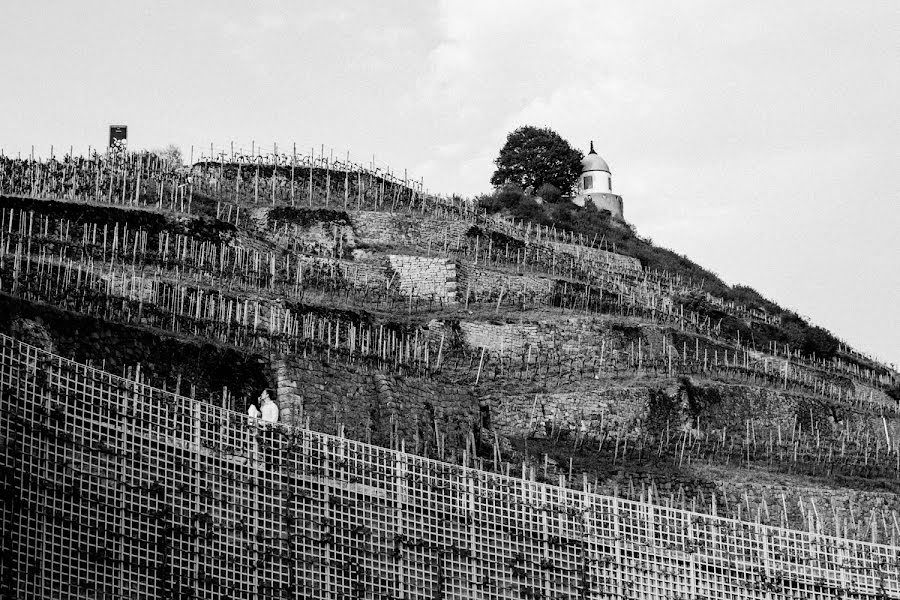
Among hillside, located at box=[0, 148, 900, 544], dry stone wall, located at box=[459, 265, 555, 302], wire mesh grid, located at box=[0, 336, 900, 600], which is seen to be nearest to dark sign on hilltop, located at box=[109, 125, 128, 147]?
hillside, located at box=[0, 148, 900, 544]

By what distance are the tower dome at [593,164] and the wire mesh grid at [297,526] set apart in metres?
40.7

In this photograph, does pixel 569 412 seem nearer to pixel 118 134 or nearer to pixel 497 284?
pixel 497 284

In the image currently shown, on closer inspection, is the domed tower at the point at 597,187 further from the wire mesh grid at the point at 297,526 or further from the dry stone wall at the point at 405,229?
the wire mesh grid at the point at 297,526

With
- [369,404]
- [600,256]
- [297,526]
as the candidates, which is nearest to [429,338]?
[369,404]

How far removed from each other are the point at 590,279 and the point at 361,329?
1250 centimetres

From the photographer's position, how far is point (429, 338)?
3394 cm

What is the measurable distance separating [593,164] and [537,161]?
280 cm

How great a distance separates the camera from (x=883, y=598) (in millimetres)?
21781

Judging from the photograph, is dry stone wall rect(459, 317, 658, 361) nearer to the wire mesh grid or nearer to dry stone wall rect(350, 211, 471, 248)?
dry stone wall rect(350, 211, 471, 248)

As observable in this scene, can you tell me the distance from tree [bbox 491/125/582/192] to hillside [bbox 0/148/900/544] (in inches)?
545

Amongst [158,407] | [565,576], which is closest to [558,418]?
[565,576]

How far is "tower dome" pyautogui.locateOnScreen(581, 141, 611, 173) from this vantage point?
62.0m

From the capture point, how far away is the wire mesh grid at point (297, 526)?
16812mm

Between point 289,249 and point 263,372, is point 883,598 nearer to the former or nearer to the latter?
point 263,372
